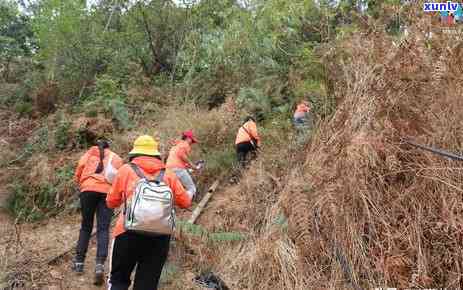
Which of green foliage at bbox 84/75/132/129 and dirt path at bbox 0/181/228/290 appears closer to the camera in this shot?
dirt path at bbox 0/181/228/290

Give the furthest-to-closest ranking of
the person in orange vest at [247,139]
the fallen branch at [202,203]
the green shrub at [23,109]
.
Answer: the green shrub at [23,109] < the person in orange vest at [247,139] < the fallen branch at [202,203]

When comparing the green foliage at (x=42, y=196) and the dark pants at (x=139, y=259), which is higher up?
the dark pants at (x=139, y=259)

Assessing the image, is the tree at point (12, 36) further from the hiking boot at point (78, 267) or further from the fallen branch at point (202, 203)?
the hiking boot at point (78, 267)

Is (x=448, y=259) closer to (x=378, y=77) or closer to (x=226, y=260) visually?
(x=378, y=77)

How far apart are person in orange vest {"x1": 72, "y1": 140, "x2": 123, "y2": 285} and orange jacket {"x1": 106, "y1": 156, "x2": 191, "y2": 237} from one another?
61.7 inches

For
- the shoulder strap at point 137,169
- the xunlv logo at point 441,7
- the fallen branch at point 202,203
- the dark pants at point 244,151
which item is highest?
the xunlv logo at point 441,7

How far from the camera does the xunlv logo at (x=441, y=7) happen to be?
5215 millimetres

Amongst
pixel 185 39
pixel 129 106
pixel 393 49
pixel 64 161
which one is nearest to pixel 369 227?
pixel 393 49

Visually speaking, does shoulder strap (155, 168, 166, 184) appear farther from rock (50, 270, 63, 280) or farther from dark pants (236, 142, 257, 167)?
dark pants (236, 142, 257, 167)

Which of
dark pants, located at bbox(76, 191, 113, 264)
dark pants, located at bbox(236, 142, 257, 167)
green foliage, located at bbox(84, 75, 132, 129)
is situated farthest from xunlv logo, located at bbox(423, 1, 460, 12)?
green foliage, located at bbox(84, 75, 132, 129)

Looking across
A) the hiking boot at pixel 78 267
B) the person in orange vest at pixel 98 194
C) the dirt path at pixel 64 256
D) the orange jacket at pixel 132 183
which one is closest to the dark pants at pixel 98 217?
the person in orange vest at pixel 98 194

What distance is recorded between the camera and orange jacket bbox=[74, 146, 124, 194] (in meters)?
5.61

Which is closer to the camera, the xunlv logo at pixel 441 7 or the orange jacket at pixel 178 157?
the xunlv logo at pixel 441 7

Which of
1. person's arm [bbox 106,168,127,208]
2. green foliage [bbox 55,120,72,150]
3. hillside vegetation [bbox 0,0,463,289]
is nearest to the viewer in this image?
person's arm [bbox 106,168,127,208]
